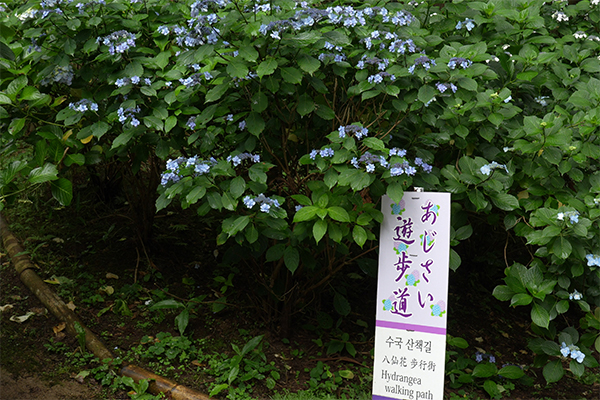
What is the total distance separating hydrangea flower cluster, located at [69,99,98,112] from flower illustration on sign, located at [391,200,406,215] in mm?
1546

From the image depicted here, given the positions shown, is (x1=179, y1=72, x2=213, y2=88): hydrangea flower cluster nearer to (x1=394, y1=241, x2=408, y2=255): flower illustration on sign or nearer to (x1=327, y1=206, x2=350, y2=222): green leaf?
(x1=327, y1=206, x2=350, y2=222): green leaf

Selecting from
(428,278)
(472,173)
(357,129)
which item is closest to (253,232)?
(357,129)


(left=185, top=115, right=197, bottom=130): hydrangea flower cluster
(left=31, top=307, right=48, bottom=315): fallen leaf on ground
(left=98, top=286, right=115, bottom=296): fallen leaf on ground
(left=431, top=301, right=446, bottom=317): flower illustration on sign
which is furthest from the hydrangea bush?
(left=31, top=307, right=48, bottom=315): fallen leaf on ground

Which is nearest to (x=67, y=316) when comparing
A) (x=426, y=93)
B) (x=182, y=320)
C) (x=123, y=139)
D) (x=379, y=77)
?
(x=182, y=320)

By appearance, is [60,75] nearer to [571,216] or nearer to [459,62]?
[459,62]

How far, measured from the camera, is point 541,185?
2.65 meters

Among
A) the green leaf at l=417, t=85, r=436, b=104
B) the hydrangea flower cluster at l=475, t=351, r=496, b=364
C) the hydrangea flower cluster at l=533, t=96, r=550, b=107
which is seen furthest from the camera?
the hydrangea flower cluster at l=475, t=351, r=496, b=364

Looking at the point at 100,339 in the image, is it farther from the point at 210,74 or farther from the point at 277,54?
the point at 277,54

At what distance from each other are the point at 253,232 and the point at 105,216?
1772 millimetres

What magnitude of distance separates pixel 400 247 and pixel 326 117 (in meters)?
0.68

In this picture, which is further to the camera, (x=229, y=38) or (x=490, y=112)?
(x=490, y=112)

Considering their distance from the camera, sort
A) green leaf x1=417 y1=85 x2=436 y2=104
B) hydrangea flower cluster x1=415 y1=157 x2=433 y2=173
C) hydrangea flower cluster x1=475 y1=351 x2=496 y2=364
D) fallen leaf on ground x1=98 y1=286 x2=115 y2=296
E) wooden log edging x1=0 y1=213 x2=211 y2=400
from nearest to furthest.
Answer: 1. green leaf x1=417 y1=85 x2=436 y2=104
2. hydrangea flower cluster x1=415 y1=157 x2=433 y2=173
3. wooden log edging x1=0 y1=213 x2=211 y2=400
4. hydrangea flower cluster x1=475 y1=351 x2=496 y2=364
5. fallen leaf on ground x1=98 y1=286 x2=115 y2=296

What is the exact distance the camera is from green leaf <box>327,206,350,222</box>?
223 centimetres

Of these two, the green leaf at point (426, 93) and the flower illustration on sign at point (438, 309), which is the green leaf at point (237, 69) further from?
the flower illustration on sign at point (438, 309)
